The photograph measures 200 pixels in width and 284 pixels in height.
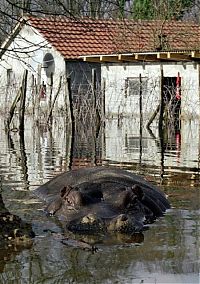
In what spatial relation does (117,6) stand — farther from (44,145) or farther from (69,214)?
(44,145)

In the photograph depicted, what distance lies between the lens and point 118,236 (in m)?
6.78

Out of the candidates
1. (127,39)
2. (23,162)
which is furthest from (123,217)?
(127,39)

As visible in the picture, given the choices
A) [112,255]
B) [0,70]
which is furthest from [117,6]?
[0,70]

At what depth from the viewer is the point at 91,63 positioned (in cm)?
3103

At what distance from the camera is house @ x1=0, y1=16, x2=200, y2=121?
934 inches

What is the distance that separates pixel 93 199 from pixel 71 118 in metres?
12.8

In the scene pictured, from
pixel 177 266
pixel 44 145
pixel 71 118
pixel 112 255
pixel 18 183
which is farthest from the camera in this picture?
pixel 71 118

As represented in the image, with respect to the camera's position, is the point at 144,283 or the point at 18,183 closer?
the point at 144,283

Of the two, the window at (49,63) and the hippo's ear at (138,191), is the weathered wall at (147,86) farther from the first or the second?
the hippo's ear at (138,191)

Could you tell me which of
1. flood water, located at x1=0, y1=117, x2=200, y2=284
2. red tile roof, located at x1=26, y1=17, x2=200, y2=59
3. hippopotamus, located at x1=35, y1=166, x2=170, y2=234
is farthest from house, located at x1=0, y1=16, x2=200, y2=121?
hippopotamus, located at x1=35, y1=166, x2=170, y2=234

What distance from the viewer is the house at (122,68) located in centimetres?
2372

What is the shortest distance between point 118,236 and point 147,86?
20165 millimetres

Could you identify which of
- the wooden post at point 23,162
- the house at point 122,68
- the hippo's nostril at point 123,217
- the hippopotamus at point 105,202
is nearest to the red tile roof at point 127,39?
the house at point 122,68

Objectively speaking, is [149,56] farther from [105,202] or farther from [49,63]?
[105,202]
